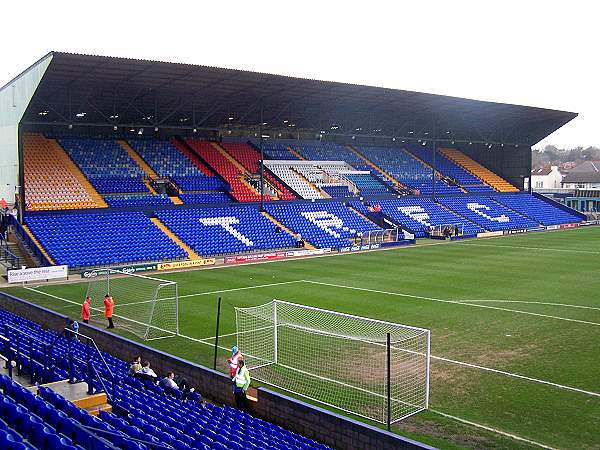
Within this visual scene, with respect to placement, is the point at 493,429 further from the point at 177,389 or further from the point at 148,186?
the point at 148,186

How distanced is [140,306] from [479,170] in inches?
2065

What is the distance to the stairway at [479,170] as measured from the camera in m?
64.4

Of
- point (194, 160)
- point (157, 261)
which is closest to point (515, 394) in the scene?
point (157, 261)

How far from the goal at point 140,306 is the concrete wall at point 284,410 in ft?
8.46

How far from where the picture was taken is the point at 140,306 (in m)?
21.6

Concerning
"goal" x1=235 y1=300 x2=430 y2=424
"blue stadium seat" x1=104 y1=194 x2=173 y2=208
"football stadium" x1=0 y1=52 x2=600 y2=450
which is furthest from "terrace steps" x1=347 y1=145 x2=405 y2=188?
"goal" x1=235 y1=300 x2=430 y2=424

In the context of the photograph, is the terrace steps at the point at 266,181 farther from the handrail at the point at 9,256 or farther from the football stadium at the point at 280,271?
the handrail at the point at 9,256

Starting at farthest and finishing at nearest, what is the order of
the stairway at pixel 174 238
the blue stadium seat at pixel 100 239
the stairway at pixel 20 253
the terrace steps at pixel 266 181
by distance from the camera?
1. the terrace steps at pixel 266 181
2. the stairway at pixel 174 238
3. the blue stadium seat at pixel 100 239
4. the stairway at pixel 20 253

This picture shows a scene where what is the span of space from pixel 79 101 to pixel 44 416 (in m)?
34.2

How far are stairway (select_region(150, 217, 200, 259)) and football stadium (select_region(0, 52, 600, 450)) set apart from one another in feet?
0.71

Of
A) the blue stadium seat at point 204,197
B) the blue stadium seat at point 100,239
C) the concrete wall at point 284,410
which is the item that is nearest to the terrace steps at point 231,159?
the blue stadium seat at point 204,197

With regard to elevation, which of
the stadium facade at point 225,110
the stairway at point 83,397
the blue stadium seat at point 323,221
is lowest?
the stairway at point 83,397

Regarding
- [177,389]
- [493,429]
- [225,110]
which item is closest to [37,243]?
[225,110]

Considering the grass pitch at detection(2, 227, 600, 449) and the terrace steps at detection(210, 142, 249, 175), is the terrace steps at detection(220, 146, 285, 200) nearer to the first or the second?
the terrace steps at detection(210, 142, 249, 175)
